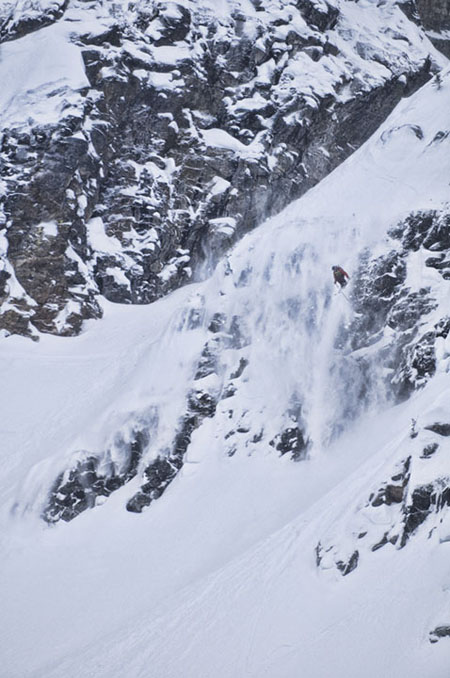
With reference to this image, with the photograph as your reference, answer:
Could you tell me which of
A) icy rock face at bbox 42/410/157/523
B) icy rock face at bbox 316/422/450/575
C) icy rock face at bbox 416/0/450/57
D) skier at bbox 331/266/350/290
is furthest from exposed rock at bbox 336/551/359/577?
icy rock face at bbox 416/0/450/57

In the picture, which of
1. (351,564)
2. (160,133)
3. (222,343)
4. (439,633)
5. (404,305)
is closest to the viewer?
(439,633)

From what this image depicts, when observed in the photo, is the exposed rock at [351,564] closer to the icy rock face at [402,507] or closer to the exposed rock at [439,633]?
the icy rock face at [402,507]

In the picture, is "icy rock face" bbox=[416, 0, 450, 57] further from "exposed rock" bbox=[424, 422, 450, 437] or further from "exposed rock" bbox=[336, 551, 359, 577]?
"exposed rock" bbox=[336, 551, 359, 577]

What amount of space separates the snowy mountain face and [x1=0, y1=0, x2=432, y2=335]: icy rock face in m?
0.13

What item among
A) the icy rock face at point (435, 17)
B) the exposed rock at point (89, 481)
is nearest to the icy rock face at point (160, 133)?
the icy rock face at point (435, 17)

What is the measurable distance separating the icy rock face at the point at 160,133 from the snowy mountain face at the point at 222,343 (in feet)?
0.44

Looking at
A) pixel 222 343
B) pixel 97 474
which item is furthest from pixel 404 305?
pixel 97 474

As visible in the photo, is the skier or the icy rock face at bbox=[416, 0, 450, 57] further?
the icy rock face at bbox=[416, 0, 450, 57]

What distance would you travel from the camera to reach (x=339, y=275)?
29.4 metres

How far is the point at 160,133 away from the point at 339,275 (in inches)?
866

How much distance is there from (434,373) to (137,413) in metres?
11.1

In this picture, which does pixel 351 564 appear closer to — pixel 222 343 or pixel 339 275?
pixel 339 275

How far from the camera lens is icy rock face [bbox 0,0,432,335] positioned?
42.7 metres

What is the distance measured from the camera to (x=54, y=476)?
98.5ft
